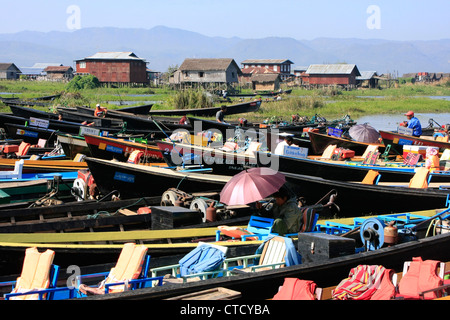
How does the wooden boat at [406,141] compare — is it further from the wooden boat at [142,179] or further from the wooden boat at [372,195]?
the wooden boat at [142,179]

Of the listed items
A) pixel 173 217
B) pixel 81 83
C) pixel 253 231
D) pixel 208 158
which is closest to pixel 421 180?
pixel 253 231

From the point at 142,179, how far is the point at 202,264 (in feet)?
23.1

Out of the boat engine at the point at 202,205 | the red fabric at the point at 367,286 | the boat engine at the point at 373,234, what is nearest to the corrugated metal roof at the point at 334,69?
the boat engine at the point at 202,205

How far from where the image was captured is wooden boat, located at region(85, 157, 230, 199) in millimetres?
13320

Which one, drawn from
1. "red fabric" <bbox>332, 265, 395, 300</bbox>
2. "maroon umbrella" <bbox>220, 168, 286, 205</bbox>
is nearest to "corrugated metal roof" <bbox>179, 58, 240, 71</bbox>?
"maroon umbrella" <bbox>220, 168, 286, 205</bbox>

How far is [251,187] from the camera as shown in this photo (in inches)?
336

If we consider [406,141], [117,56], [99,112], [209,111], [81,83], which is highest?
[117,56]

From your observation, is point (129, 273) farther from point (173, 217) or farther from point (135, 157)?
point (135, 157)

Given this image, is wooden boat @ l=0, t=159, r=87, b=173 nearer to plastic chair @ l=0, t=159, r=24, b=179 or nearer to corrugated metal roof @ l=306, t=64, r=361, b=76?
plastic chair @ l=0, t=159, r=24, b=179

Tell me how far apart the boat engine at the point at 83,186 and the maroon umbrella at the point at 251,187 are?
19.0ft

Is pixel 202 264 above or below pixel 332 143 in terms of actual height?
below

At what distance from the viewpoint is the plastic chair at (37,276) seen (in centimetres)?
637

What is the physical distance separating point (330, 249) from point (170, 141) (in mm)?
9544
